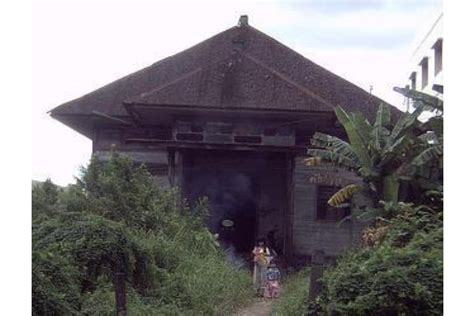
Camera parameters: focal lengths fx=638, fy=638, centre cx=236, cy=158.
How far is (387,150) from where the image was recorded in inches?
467

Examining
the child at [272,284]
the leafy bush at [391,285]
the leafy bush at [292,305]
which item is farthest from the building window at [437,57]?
the leafy bush at [391,285]

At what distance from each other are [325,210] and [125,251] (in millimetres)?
9301

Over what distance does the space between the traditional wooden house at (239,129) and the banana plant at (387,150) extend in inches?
50.0

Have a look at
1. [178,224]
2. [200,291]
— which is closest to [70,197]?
[178,224]

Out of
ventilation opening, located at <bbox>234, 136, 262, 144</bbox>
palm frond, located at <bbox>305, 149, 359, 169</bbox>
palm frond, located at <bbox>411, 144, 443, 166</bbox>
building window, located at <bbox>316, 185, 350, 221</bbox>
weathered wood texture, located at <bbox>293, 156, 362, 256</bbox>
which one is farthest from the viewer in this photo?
building window, located at <bbox>316, 185, 350, 221</bbox>

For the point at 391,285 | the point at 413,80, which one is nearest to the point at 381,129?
the point at 391,285

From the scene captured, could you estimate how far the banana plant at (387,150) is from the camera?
38.4 feet

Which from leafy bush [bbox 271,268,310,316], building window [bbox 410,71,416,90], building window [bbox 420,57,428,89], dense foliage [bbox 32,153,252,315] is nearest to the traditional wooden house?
dense foliage [bbox 32,153,252,315]

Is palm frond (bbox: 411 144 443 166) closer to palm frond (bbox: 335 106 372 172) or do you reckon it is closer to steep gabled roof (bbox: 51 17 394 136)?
palm frond (bbox: 335 106 372 172)

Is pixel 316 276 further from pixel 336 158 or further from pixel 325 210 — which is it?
pixel 325 210

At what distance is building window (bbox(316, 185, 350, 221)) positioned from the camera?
616 inches

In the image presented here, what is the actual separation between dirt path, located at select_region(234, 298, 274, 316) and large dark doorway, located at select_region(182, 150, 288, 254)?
5.34 m

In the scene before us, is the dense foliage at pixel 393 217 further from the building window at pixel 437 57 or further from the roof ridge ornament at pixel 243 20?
the building window at pixel 437 57

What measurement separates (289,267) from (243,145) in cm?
295
